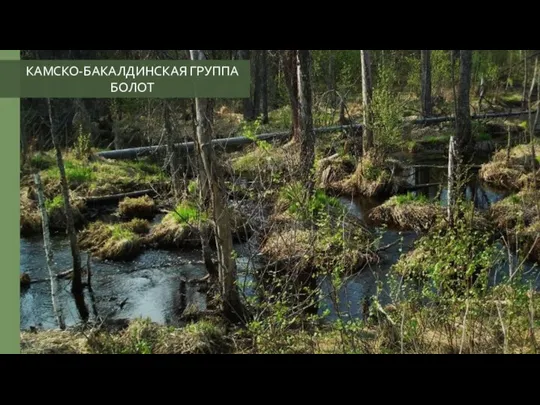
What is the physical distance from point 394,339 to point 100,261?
283 inches

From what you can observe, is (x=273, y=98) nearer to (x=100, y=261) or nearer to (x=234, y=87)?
(x=100, y=261)

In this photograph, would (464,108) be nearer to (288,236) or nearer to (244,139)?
(244,139)

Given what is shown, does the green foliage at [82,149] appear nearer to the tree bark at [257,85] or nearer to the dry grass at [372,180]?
the dry grass at [372,180]

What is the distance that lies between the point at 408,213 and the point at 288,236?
3298 mm

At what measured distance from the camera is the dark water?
9.55 m

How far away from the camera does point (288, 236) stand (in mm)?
11250

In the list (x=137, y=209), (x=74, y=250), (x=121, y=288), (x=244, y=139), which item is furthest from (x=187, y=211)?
(x=244, y=139)

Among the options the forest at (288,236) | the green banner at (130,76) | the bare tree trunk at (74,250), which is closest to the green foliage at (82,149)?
the forest at (288,236)

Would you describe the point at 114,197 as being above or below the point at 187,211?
above

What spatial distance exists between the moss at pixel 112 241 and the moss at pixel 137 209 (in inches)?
50.0

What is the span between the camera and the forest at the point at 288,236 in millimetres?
6574

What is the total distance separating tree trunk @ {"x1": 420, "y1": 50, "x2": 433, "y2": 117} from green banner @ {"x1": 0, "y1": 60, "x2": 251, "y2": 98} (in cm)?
1948

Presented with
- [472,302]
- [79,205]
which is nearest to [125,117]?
[79,205]

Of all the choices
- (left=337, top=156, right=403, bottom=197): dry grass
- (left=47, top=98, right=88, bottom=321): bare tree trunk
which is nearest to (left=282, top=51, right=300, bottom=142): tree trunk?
(left=337, top=156, right=403, bottom=197): dry grass
